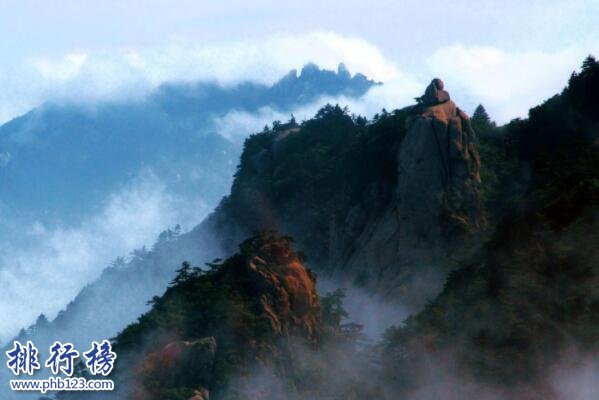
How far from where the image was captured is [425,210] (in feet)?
227

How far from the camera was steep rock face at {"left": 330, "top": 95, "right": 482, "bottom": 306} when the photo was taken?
67500 millimetres

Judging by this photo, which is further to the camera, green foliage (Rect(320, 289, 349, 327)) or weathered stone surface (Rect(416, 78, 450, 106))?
weathered stone surface (Rect(416, 78, 450, 106))

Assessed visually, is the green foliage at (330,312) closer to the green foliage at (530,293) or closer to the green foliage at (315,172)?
the green foliage at (530,293)

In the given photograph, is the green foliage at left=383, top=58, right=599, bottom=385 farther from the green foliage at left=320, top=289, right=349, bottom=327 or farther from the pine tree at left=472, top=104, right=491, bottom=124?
the pine tree at left=472, top=104, right=491, bottom=124

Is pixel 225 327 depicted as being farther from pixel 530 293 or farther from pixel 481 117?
pixel 481 117

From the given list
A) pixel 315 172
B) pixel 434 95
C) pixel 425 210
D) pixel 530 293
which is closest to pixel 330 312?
pixel 530 293

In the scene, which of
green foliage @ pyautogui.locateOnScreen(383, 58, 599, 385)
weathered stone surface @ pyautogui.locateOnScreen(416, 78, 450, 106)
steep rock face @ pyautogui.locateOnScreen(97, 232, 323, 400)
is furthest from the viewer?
weathered stone surface @ pyautogui.locateOnScreen(416, 78, 450, 106)

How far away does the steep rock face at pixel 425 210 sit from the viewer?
6750cm

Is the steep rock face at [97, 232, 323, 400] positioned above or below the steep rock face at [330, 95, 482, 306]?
below

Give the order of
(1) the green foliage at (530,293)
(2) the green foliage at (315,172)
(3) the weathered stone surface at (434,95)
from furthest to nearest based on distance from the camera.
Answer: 1. (2) the green foliage at (315,172)
2. (3) the weathered stone surface at (434,95)
3. (1) the green foliage at (530,293)

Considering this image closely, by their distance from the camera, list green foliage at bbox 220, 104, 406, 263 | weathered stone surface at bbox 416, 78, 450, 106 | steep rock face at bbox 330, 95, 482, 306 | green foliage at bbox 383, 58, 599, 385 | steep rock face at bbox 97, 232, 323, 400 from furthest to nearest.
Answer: green foliage at bbox 220, 104, 406, 263
weathered stone surface at bbox 416, 78, 450, 106
steep rock face at bbox 330, 95, 482, 306
steep rock face at bbox 97, 232, 323, 400
green foliage at bbox 383, 58, 599, 385

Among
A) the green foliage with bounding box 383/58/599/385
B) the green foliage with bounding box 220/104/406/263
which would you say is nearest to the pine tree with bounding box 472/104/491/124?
the green foliage with bounding box 220/104/406/263

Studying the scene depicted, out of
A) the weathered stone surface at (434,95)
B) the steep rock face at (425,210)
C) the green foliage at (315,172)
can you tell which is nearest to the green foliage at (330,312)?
the steep rock face at (425,210)

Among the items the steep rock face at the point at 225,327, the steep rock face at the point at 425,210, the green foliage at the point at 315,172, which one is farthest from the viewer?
the green foliage at the point at 315,172
